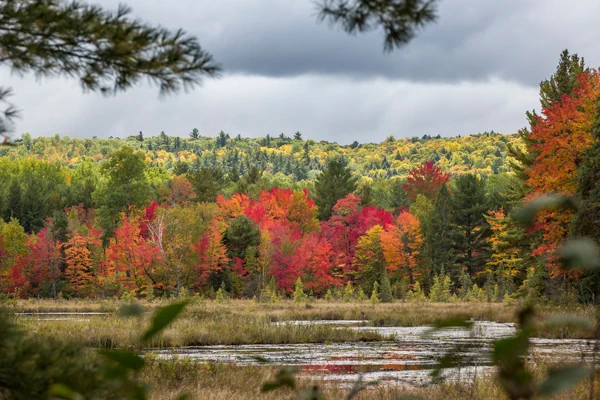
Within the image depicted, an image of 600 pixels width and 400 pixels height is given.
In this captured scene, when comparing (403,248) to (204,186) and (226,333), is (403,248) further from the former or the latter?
(226,333)

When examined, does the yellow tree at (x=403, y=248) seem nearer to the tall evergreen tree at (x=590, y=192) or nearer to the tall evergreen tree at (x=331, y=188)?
the tall evergreen tree at (x=331, y=188)

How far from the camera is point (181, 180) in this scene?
254ft

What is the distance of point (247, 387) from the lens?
11.1 meters

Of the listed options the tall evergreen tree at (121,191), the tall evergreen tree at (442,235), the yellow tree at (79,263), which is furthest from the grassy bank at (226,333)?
the tall evergreen tree at (121,191)

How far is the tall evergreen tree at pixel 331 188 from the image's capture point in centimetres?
8512

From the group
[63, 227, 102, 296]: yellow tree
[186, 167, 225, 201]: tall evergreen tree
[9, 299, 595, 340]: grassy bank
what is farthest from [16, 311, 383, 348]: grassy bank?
[186, 167, 225, 201]: tall evergreen tree

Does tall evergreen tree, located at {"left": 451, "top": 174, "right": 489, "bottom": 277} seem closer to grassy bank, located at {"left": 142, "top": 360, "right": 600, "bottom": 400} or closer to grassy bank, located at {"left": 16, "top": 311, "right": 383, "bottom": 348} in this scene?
grassy bank, located at {"left": 16, "top": 311, "right": 383, "bottom": 348}

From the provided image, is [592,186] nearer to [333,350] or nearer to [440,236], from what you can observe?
[333,350]

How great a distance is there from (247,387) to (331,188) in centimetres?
7562

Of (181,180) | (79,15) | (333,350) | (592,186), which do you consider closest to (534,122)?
(592,186)

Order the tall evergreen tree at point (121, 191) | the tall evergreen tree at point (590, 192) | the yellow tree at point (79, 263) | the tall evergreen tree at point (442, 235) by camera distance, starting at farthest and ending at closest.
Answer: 1. the tall evergreen tree at point (121, 191)
2. the tall evergreen tree at point (442, 235)
3. the yellow tree at point (79, 263)
4. the tall evergreen tree at point (590, 192)

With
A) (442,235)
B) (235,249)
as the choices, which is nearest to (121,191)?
(235,249)

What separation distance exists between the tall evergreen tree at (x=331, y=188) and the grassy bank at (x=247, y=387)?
235 ft

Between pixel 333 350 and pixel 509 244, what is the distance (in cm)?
2301
